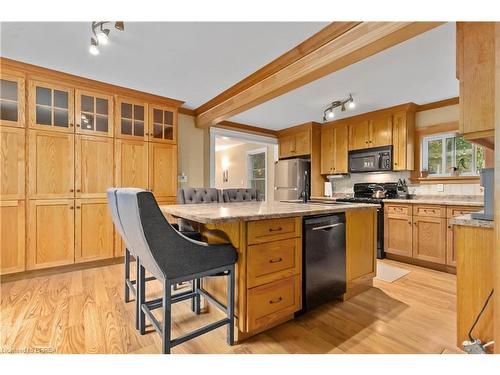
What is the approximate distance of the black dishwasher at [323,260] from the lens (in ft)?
5.78

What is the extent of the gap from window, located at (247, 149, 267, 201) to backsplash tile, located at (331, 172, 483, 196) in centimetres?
227

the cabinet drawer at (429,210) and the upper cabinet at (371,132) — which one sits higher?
the upper cabinet at (371,132)

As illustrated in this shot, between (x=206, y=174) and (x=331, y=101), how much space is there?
2.34 metres

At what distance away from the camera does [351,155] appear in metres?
4.27

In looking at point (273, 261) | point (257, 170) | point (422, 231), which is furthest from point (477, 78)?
point (257, 170)

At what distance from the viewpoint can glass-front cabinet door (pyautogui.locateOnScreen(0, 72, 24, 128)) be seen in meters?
2.46

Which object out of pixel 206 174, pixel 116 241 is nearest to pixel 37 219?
pixel 116 241

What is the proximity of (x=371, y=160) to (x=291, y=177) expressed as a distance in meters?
1.61

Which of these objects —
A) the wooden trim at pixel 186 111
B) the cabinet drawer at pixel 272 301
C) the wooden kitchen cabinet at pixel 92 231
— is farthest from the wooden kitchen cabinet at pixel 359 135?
the wooden kitchen cabinet at pixel 92 231

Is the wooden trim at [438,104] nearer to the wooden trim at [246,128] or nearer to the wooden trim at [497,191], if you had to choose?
the wooden trim at [246,128]

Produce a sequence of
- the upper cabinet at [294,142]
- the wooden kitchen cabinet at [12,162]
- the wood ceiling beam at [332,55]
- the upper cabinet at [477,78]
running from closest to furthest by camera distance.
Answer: the upper cabinet at [477,78] < the wood ceiling beam at [332,55] < the wooden kitchen cabinet at [12,162] < the upper cabinet at [294,142]

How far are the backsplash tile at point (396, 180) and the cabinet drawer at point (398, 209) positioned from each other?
0.62 metres

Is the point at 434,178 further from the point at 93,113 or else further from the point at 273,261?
the point at 93,113

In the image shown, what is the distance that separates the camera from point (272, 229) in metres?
1.54
